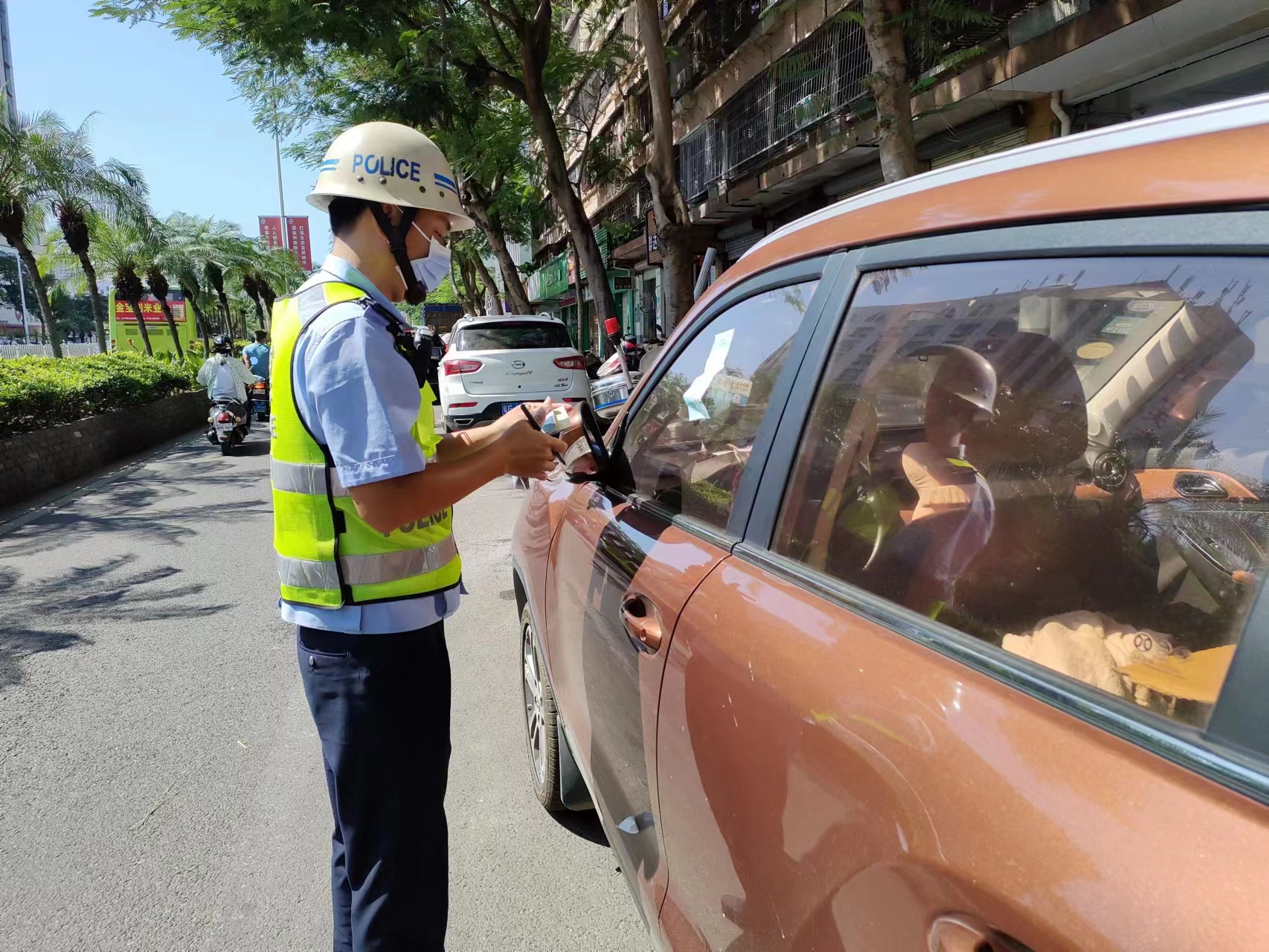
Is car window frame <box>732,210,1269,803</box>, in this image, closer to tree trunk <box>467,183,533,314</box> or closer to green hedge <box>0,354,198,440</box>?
green hedge <box>0,354,198,440</box>

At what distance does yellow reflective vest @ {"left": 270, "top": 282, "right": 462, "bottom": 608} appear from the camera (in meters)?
1.67

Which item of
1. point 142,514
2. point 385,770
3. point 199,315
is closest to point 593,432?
point 385,770

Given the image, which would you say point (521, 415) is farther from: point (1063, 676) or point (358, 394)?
point (1063, 676)

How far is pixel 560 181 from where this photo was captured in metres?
12.5

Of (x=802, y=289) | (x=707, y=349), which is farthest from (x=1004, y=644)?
(x=707, y=349)

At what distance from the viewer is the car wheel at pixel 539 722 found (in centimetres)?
274

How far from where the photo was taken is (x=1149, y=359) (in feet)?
4.08

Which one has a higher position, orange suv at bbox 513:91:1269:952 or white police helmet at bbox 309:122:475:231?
white police helmet at bbox 309:122:475:231

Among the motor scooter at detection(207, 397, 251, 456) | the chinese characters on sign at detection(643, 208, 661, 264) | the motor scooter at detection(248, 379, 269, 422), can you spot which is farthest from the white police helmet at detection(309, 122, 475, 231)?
the motor scooter at detection(248, 379, 269, 422)

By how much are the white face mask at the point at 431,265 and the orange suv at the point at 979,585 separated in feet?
2.25

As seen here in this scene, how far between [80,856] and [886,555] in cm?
284

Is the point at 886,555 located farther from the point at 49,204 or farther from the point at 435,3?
the point at 49,204

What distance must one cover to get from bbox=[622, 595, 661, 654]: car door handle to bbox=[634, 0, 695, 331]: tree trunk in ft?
24.6

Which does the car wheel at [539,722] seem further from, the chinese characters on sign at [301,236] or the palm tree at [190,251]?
the chinese characters on sign at [301,236]
